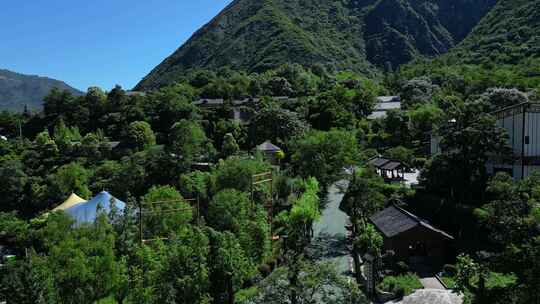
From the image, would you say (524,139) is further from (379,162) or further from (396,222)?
(379,162)

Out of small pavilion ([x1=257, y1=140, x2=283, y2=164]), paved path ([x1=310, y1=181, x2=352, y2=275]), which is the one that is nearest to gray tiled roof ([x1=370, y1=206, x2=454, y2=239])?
paved path ([x1=310, y1=181, x2=352, y2=275])

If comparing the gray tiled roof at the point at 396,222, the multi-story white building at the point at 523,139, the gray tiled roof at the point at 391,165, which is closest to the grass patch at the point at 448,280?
the gray tiled roof at the point at 396,222

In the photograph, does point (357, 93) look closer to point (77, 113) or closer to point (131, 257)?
point (77, 113)

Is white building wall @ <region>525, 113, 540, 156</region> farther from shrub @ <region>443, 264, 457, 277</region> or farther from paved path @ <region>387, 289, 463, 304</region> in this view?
paved path @ <region>387, 289, 463, 304</region>

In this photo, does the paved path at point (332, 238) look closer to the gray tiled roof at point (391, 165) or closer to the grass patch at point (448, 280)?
the grass patch at point (448, 280)

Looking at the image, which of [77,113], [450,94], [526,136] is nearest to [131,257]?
[526,136]

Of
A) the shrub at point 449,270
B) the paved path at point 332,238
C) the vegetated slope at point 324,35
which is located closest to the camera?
the shrub at point 449,270

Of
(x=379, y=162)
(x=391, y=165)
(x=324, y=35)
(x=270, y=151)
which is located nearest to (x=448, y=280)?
(x=391, y=165)

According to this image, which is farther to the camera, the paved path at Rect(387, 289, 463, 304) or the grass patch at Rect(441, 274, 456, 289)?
the grass patch at Rect(441, 274, 456, 289)
